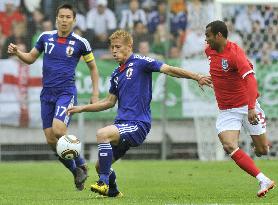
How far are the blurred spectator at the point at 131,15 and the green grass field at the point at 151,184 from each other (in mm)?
3606

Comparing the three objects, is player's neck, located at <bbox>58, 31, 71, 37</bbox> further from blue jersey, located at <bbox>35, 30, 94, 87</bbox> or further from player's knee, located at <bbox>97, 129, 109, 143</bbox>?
player's knee, located at <bbox>97, 129, 109, 143</bbox>

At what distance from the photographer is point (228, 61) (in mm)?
11719

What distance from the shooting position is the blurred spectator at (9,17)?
834 inches

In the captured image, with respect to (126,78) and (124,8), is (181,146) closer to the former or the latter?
(124,8)

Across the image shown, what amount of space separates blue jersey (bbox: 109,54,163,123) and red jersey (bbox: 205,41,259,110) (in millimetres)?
1090

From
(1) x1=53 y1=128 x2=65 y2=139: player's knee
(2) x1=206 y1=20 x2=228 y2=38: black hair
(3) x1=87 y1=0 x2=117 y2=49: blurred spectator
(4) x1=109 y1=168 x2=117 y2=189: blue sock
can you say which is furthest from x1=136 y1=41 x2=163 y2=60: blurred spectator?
(4) x1=109 y1=168 x2=117 y2=189: blue sock

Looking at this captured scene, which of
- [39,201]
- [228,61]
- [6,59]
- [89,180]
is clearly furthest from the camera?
[6,59]

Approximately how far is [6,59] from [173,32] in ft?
13.0

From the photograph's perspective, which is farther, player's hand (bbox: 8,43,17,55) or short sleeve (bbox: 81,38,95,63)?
short sleeve (bbox: 81,38,95,63)

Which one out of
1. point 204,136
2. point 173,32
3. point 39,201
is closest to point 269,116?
point 204,136

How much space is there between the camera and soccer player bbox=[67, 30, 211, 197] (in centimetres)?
1080

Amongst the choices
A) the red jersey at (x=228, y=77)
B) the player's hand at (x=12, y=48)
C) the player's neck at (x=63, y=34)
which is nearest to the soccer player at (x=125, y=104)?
the red jersey at (x=228, y=77)

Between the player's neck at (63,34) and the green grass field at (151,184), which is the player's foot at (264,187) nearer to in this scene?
the green grass field at (151,184)

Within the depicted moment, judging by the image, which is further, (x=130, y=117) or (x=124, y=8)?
(x=124, y=8)
